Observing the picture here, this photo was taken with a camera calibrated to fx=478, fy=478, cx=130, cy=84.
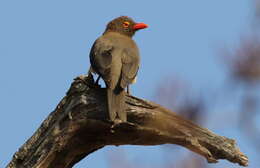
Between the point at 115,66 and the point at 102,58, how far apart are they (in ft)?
0.71

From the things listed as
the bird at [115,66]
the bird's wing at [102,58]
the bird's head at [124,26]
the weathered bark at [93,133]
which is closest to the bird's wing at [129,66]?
the bird at [115,66]

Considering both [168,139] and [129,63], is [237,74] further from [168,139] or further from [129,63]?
[129,63]

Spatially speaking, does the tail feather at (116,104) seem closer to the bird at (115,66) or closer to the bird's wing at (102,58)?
the bird at (115,66)

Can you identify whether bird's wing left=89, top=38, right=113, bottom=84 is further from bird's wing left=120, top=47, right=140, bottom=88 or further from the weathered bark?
the weathered bark

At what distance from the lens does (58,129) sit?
499cm

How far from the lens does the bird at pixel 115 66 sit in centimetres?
518

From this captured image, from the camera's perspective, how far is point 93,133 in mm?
5141

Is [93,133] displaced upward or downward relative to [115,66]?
downward

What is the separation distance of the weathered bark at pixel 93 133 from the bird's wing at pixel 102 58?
0.68 m

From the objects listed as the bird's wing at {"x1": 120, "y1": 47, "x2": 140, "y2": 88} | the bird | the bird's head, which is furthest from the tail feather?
the bird's head

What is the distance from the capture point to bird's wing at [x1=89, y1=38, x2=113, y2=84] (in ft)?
19.5

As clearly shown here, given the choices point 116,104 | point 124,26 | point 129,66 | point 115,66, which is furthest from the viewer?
point 124,26

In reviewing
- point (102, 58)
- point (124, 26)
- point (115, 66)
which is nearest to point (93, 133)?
point (115, 66)

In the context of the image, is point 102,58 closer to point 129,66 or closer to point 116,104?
point 129,66
